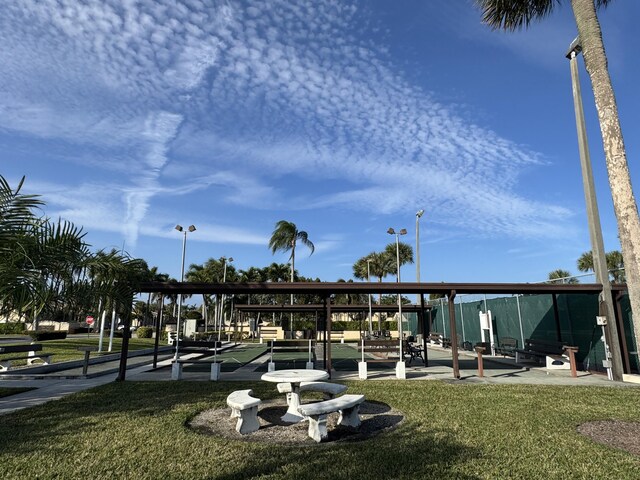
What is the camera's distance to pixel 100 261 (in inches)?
269

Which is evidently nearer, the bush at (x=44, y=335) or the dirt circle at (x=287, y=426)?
the dirt circle at (x=287, y=426)

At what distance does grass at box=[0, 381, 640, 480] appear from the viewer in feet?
13.7

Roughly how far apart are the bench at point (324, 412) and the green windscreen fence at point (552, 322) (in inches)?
403

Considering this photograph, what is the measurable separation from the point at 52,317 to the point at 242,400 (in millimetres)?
3305

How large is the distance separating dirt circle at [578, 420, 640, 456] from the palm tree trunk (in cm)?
128

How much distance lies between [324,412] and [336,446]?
1.49ft

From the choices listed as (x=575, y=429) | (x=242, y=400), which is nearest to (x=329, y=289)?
(x=242, y=400)

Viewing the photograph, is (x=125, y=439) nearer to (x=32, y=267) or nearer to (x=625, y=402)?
(x=32, y=267)

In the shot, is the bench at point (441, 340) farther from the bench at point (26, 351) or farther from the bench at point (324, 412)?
the bench at point (324, 412)

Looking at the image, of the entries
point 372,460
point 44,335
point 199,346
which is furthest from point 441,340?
point 44,335

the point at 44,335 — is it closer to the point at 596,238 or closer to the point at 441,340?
the point at 441,340

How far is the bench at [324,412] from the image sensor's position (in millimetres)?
5297

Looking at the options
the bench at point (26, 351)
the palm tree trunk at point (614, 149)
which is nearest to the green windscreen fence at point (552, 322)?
the palm tree trunk at point (614, 149)

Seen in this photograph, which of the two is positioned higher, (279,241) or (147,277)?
(279,241)
